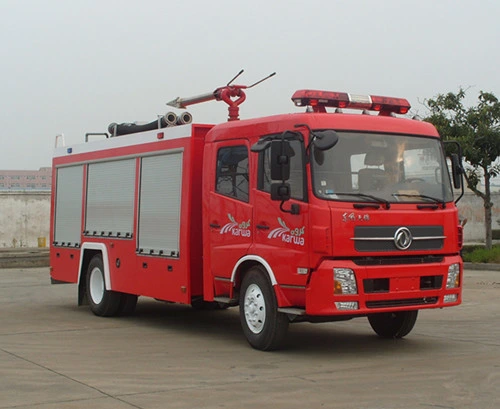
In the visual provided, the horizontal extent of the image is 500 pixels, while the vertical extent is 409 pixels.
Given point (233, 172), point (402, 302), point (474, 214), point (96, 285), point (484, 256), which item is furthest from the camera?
point (474, 214)

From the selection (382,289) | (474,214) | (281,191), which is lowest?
(382,289)

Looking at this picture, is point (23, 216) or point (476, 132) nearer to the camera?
point (476, 132)

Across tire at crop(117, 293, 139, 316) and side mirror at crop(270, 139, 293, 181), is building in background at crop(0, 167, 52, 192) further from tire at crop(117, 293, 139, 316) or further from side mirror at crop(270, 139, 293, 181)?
side mirror at crop(270, 139, 293, 181)

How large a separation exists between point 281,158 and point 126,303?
529 cm

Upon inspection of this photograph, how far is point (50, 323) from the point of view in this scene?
41.9ft

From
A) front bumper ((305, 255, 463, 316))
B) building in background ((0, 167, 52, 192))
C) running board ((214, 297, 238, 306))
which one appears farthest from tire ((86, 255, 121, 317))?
building in background ((0, 167, 52, 192))

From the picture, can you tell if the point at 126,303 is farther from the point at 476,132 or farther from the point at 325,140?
the point at 476,132

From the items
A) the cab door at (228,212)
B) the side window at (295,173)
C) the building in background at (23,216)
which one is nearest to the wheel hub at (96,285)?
the cab door at (228,212)

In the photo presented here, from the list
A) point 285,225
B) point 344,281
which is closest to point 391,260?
point 344,281

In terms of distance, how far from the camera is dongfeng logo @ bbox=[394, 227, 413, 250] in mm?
9433

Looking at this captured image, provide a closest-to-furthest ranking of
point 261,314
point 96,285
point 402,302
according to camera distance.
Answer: point 402,302, point 261,314, point 96,285

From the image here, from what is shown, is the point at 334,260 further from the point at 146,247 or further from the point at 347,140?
the point at 146,247

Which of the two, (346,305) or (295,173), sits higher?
(295,173)

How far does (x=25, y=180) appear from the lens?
45156mm
